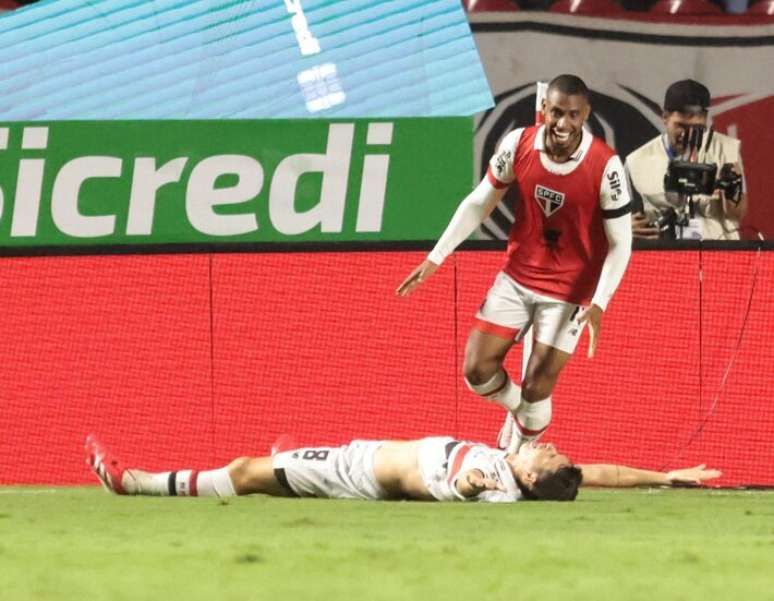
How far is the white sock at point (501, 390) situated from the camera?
12.1 meters

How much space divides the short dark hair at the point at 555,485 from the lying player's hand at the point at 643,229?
2691mm

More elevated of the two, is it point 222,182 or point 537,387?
point 222,182

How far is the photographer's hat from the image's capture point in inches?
501

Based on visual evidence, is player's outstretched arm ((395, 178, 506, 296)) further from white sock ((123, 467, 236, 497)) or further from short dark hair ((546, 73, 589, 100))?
white sock ((123, 467, 236, 497))

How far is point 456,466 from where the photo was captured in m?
10.5

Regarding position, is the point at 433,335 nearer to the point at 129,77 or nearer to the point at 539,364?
the point at 539,364

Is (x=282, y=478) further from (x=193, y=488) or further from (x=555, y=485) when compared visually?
(x=555, y=485)

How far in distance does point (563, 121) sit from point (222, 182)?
2.61 meters

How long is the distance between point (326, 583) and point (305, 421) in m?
5.62

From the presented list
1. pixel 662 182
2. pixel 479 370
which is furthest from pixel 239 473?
pixel 662 182

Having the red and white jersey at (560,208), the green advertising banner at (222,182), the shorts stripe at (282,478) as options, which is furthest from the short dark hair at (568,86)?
the shorts stripe at (282,478)

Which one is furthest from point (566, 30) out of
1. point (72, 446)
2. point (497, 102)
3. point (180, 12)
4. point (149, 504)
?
point (149, 504)

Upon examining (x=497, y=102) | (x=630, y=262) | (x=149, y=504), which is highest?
(x=497, y=102)

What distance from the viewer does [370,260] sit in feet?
43.0
